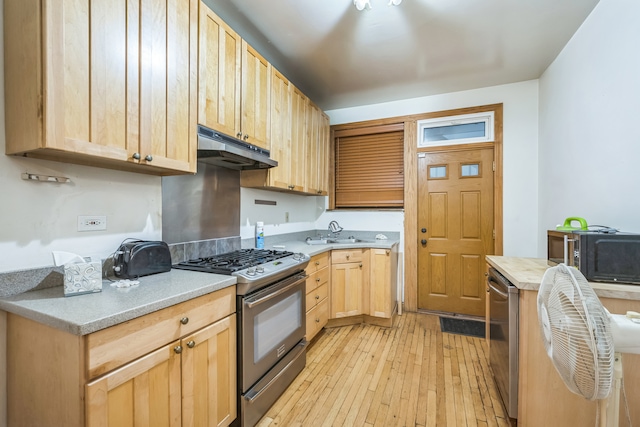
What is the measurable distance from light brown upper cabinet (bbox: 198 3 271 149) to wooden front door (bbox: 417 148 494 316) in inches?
85.3

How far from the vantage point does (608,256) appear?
137 centimetres

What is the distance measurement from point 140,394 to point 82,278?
540 mm

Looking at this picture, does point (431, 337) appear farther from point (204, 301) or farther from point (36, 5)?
point (36, 5)

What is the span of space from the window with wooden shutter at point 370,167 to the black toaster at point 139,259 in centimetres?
261

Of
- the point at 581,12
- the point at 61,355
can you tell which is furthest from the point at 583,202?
the point at 61,355

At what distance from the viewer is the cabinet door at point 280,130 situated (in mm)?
2342

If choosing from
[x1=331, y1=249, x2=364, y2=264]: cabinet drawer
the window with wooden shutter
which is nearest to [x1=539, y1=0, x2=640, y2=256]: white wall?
the window with wooden shutter

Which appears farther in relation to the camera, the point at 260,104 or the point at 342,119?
the point at 342,119

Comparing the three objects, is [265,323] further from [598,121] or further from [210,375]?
→ [598,121]

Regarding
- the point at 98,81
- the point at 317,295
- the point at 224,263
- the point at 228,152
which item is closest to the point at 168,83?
the point at 98,81

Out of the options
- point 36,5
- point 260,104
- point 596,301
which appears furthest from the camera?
point 260,104

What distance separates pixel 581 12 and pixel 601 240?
1.79 meters

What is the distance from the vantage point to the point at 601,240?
54.1 inches

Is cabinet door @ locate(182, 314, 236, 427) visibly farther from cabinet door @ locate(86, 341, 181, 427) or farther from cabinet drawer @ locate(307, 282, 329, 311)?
cabinet drawer @ locate(307, 282, 329, 311)
